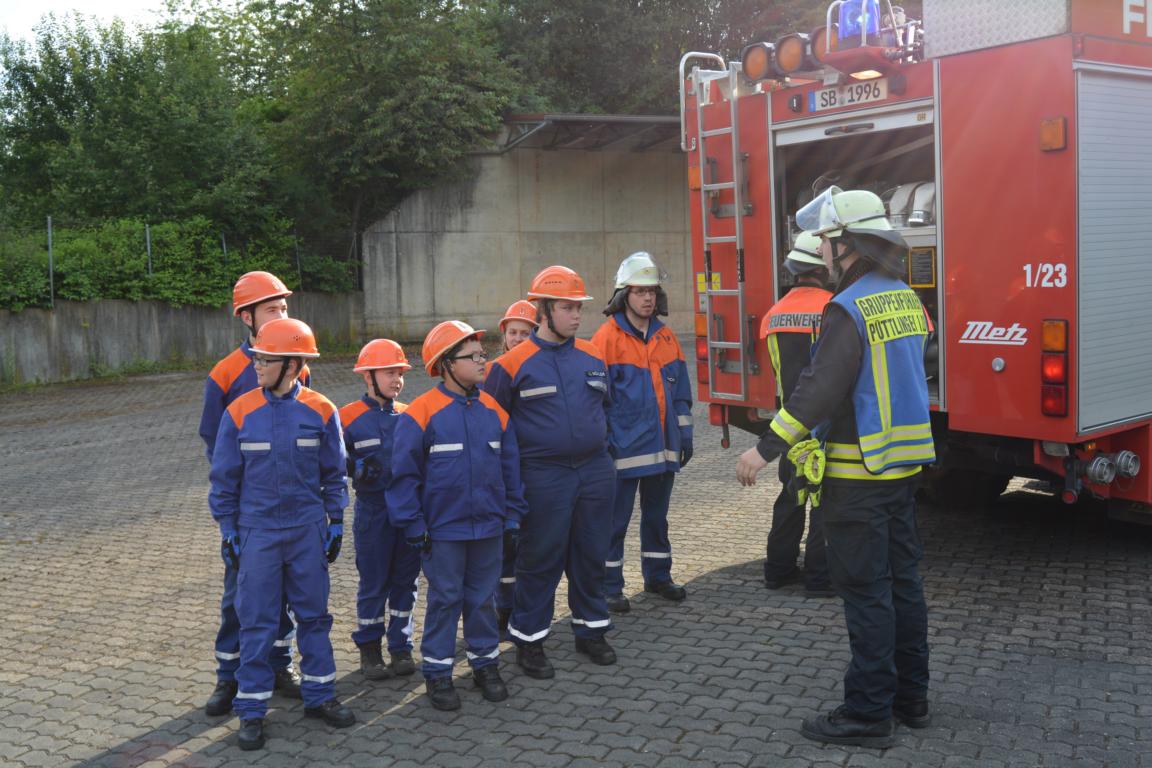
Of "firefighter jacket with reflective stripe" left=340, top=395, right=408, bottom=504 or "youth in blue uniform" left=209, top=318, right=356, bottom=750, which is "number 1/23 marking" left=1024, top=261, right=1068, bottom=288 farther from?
"youth in blue uniform" left=209, top=318, right=356, bottom=750

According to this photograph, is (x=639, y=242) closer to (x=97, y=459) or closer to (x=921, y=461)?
(x=97, y=459)

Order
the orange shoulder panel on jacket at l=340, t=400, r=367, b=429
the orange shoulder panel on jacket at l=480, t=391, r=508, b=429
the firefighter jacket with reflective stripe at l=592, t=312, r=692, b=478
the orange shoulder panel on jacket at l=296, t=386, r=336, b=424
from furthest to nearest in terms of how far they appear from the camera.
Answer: the firefighter jacket with reflective stripe at l=592, t=312, r=692, b=478, the orange shoulder panel on jacket at l=340, t=400, r=367, b=429, the orange shoulder panel on jacket at l=480, t=391, r=508, b=429, the orange shoulder panel on jacket at l=296, t=386, r=336, b=424

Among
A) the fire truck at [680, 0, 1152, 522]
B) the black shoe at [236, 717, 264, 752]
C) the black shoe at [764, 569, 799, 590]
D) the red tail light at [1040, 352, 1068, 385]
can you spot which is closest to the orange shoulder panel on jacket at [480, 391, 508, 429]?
the black shoe at [236, 717, 264, 752]

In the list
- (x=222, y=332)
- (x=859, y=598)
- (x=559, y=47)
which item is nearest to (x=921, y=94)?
(x=859, y=598)

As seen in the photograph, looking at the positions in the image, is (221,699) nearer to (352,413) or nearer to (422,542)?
(422,542)

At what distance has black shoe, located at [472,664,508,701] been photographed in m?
4.94

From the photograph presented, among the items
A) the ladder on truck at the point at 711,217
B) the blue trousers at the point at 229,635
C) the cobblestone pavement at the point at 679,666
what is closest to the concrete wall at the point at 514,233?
the cobblestone pavement at the point at 679,666

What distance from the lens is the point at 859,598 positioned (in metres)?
4.33

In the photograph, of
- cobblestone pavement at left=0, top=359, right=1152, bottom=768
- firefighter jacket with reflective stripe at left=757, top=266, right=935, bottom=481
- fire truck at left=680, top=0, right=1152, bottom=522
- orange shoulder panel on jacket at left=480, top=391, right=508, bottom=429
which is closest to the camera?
A: firefighter jacket with reflective stripe at left=757, top=266, right=935, bottom=481

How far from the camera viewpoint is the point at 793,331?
5906 mm

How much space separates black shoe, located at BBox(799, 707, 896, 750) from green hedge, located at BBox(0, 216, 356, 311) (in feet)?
56.2

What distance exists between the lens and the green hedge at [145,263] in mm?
18562

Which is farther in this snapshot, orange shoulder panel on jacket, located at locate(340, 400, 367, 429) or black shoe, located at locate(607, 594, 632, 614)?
black shoe, located at locate(607, 594, 632, 614)

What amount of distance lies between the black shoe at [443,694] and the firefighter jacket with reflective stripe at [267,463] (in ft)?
2.81
